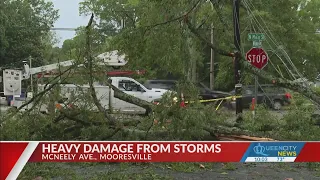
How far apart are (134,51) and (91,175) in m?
3.67

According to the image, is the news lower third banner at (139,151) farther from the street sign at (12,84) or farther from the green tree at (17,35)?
the green tree at (17,35)

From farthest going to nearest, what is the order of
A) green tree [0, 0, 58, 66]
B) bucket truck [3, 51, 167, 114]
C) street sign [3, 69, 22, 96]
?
1. green tree [0, 0, 58, 66]
2. street sign [3, 69, 22, 96]
3. bucket truck [3, 51, 167, 114]

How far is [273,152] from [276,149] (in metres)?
0.04

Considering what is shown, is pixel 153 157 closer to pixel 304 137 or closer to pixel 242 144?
pixel 242 144

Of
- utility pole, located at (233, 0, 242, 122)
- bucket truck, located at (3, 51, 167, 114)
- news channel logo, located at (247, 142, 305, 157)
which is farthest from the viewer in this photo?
utility pole, located at (233, 0, 242, 122)

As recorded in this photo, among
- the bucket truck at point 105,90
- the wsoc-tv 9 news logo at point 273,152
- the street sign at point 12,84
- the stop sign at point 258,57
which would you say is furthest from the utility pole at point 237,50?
the street sign at point 12,84

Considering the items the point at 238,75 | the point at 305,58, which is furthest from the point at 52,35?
the point at 238,75

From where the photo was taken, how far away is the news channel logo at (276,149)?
445cm

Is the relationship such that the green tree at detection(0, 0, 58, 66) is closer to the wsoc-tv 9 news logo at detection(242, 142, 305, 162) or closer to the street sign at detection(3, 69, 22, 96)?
the street sign at detection(3, 69, 22, 96)

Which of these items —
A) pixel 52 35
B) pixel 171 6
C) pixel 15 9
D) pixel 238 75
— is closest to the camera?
pixel 171 6

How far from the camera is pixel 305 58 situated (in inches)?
1227

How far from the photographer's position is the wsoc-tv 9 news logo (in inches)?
175

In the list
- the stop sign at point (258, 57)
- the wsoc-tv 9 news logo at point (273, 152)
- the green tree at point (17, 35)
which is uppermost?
the green tree at point (17, 35)

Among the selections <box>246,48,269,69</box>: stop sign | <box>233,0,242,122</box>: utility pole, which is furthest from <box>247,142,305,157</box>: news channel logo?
<box>246,48,269,69</box>: stop sign
